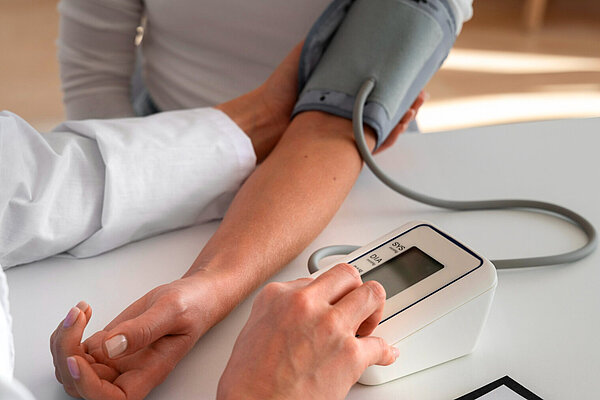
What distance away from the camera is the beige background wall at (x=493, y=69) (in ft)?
A: 6.97

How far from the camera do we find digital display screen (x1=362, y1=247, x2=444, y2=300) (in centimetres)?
46

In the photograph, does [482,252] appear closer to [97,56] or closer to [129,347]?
[129,347]

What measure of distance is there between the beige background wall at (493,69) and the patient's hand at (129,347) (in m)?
1.66

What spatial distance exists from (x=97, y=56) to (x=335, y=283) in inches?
29.1

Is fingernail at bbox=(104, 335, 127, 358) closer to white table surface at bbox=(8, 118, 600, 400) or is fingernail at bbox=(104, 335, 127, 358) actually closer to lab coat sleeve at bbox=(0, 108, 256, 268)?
white table surface at bbox=(8, 118, 600, 400)

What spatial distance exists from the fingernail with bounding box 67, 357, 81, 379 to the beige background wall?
1738 mm

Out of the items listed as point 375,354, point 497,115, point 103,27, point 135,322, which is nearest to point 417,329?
point 375,354

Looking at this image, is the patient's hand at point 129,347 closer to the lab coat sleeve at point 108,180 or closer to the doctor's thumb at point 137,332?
the doctor's thumb at point 137,332

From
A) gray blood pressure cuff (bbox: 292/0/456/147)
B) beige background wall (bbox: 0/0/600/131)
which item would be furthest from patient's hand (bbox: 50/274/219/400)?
beige background wall (bbox: 0/0/600/131)

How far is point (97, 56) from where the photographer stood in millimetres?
1028

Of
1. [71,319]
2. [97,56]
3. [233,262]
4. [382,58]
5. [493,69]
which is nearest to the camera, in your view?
[71,319]

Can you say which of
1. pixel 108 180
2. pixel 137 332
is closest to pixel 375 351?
pixel 137 332

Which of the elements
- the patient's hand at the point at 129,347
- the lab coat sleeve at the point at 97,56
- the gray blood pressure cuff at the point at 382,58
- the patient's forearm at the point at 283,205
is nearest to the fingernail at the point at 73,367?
the patient's hand at the point at 129,347

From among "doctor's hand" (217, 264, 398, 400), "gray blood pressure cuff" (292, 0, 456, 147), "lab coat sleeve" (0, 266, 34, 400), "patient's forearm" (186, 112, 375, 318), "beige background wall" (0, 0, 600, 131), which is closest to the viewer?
"lab coat sleeve" (0, 266, 34, 400)
